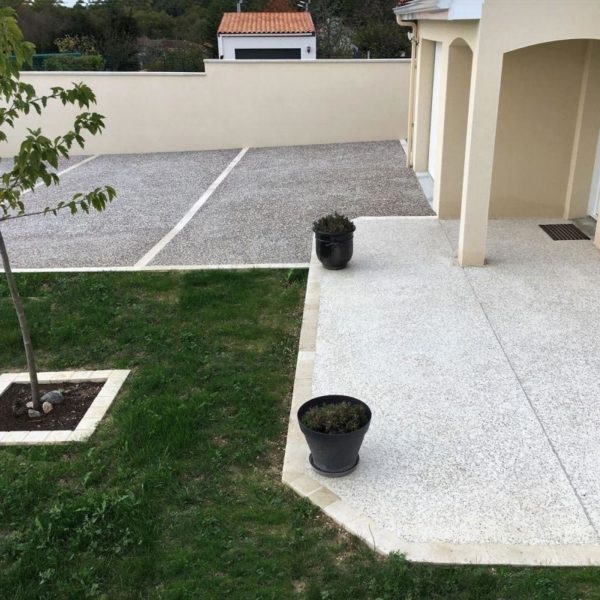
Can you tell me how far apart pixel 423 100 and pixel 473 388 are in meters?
8.86

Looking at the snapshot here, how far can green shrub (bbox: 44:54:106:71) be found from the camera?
1030 inches

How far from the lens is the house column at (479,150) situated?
7.45 meters

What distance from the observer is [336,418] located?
177 inches

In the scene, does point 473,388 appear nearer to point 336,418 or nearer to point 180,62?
point 336,418

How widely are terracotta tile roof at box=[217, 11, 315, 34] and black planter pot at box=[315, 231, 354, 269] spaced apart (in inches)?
868

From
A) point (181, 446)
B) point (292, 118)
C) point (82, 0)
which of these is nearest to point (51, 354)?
point (181, 446)

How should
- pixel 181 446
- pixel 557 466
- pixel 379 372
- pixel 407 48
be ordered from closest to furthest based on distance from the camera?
pixel 557 466, pixel 181 446, pixel 379 372, pixel 407 48

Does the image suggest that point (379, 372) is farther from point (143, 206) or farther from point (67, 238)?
point (143, 206)

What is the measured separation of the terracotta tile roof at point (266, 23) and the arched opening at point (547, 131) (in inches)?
807

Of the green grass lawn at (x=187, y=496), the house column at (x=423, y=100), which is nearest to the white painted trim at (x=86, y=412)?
the green grass lawn at (x=187, y=496)

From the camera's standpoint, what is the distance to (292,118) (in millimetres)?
18359

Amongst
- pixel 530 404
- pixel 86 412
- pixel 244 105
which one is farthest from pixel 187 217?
pixel 530 404

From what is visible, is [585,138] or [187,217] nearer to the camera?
[585,138]

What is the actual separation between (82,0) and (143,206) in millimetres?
33253
